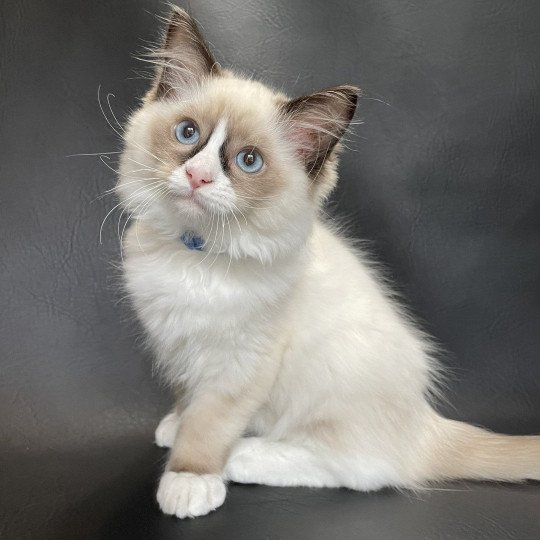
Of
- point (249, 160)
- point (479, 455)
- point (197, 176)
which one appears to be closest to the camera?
point (197, 176)

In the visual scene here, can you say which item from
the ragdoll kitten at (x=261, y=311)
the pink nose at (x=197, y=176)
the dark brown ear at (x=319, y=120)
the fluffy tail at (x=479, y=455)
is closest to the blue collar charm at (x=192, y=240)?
the ragdoll kitten at (x=261, y=311)

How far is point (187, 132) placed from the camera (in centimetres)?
161

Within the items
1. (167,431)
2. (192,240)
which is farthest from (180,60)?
(167,431)

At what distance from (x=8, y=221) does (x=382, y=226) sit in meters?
1.26

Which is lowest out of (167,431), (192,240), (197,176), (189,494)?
(167,431)

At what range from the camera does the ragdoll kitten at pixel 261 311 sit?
1.60 m

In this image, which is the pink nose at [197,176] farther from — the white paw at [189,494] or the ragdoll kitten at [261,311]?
the white paw at [189,494]

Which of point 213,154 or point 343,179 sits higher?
point 213,154

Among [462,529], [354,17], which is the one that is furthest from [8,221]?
[462,529]

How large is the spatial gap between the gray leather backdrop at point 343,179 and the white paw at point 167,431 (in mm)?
63

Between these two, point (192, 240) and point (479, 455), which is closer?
point (192, 240)

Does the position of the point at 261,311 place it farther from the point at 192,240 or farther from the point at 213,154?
the point at 213,154

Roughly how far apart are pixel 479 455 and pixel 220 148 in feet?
3.46

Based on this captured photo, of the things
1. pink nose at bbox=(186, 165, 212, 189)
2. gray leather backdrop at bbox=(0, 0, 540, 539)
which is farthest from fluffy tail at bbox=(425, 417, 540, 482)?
pink nose at bbox=(186, 165, 212, 189)
